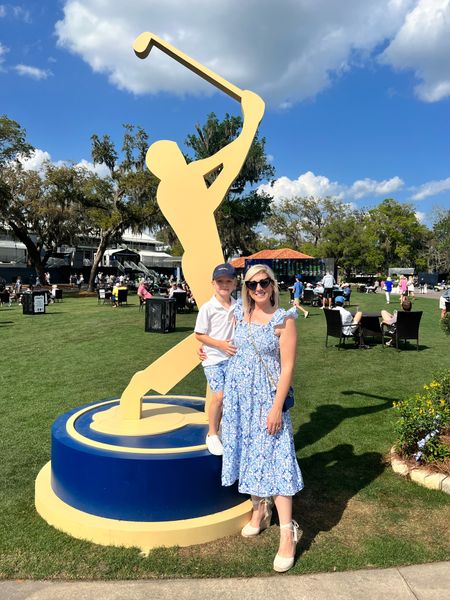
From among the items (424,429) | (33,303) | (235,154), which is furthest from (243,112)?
(33,303)

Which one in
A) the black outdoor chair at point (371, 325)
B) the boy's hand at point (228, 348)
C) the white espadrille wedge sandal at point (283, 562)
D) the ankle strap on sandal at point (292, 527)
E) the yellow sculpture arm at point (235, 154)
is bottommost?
the white espadrille wedge sandal at point (283, 562)

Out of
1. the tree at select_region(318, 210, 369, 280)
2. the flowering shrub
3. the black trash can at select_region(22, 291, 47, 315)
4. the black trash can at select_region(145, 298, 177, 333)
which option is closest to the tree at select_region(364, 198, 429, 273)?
the tree at select_region(318, 210, 369, 280)

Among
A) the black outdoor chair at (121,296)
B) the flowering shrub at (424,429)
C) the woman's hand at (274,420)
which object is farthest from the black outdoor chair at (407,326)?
the black outdoor chair at (121,296)

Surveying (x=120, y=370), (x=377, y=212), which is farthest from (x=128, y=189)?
(x=377, y=212)

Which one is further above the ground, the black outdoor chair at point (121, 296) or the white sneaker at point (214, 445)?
the black outdoor chair at point (121, 296)

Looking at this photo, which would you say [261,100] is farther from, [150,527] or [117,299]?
[117,299]

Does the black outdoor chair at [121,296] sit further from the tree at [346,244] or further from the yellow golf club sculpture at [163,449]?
the tree at [346,244]

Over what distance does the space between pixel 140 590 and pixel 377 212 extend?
6540 cm

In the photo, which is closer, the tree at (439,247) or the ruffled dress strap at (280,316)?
the ruffled dress strap at (280,316)

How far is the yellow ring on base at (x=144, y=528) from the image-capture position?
2877mm

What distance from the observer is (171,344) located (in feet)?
35.3

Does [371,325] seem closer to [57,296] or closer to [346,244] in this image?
[57,296]

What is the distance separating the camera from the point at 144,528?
9.50ft

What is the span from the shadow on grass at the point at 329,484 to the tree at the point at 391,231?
58.3 metres
